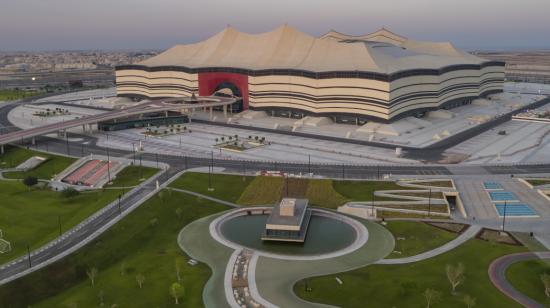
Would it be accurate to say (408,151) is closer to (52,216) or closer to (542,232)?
(542,232)

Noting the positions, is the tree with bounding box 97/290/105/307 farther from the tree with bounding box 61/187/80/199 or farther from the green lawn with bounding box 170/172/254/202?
the tree with bounding box 61/187/80/199

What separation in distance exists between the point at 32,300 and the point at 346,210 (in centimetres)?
4692

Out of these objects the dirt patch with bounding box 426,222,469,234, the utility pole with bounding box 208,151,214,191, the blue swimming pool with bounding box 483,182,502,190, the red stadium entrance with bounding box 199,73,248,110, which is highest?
the red stadium entrance with bounding box 199,73,248,110

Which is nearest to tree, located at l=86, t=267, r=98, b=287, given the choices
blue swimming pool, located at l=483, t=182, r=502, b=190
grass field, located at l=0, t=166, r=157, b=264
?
grass field, located at l=0, t=166, r=157, b=264

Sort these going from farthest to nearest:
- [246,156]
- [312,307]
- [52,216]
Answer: [246,156] < [52,216] < [312,307]

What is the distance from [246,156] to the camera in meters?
110

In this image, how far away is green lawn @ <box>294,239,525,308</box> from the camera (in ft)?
163

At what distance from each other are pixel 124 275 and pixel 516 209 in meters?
60.7

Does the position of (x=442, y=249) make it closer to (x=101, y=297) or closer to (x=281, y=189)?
(x=281, y=189)

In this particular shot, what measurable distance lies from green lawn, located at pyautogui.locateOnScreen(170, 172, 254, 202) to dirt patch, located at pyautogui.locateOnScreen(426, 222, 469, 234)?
33859mm

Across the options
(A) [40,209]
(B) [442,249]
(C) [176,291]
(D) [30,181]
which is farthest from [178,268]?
(D) [30,181]

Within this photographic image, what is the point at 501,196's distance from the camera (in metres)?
80.6

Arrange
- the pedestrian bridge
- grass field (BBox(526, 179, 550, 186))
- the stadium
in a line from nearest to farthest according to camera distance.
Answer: grass field (BBox(526, 179, 550, 186)), the pedestrian bridge, the stadium

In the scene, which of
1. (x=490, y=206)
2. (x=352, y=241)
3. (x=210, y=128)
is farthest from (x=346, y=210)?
(x=210, y=128)
